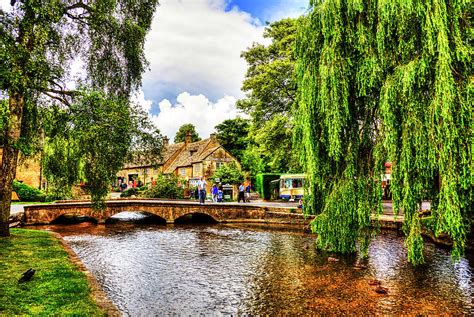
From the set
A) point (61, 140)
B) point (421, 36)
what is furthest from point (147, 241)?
point (421, 36)

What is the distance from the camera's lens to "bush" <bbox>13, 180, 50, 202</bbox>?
1326 inches

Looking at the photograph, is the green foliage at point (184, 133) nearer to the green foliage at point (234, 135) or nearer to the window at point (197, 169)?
the green foliage at point (234, 135)

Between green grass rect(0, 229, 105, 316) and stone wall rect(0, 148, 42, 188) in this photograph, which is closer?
green grass rect(0, 229, 105, 316)

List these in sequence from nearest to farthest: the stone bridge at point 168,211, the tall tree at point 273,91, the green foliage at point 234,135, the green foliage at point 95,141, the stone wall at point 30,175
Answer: the green foliage at point 95,141 → the stone bridge at point 168,211 → the tall tree at point 273,91 → the stone wall at point 30,175 → the green foliage at point 234,135

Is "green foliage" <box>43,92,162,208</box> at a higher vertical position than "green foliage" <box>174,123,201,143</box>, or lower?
lower

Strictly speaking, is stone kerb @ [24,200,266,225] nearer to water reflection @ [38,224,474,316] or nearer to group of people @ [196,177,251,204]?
group of people @ [196,177,251,204]

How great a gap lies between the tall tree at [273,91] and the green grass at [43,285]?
67.1ft

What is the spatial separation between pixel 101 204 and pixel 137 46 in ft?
21.9

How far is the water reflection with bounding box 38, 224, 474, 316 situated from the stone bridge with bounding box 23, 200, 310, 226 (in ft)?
21.3

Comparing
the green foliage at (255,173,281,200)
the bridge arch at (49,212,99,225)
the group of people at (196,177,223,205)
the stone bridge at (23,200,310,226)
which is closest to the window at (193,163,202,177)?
the green foliage at (255,173,281,200)

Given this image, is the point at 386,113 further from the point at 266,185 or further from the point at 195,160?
the point at 195,160

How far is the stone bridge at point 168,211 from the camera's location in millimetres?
24156

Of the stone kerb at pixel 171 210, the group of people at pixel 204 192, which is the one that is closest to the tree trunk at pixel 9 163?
the stone kerb at pixel 171 210

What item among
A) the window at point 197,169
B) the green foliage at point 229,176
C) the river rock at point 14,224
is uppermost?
the window at point 197,169
